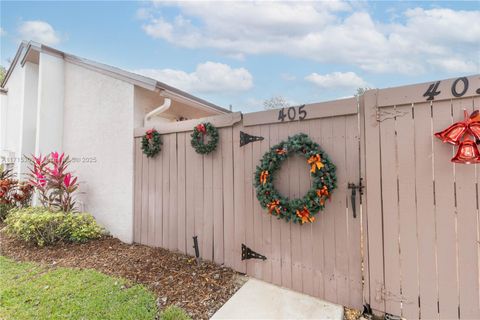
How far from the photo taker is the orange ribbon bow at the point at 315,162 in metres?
2.42

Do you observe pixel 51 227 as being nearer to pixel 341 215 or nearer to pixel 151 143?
pixel 151 143

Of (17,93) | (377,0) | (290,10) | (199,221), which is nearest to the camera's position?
(199,221)

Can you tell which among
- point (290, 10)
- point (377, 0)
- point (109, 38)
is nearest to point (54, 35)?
point (109, 38)

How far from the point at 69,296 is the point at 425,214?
3.73m

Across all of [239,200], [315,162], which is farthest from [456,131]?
[239,200]

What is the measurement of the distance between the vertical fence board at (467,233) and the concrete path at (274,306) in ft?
3.37

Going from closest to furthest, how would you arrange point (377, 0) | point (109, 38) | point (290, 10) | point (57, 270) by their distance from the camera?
point (57, 270) < point (377, 0) < point (290, 10) < point (109, 38)

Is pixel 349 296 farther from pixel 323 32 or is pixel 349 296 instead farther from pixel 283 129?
pixel 323 32

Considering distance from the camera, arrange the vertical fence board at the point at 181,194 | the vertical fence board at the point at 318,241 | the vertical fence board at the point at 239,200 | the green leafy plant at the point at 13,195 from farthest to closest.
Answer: the green leafy plant at the point at 13,195
the vertical fence board at the point at 181,194
the vertical fence board at the point at 239,200
the vertical fence board at the point at 318,241

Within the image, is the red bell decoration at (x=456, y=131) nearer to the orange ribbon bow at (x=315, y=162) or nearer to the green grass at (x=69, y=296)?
the orange ribbon bow at (x=315, y=162)

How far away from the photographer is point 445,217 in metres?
2.03

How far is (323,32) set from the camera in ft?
17.9

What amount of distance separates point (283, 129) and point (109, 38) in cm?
587

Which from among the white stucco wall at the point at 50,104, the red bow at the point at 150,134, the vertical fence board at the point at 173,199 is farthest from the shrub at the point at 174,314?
the white stucco wall at the point at 50,104
